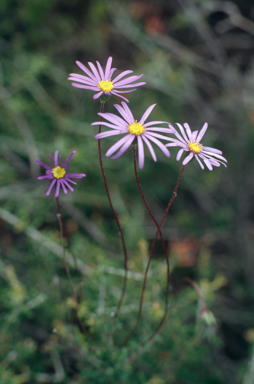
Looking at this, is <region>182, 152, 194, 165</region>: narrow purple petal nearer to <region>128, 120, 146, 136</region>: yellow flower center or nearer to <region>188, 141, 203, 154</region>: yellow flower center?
<region>188, 141, 203, 154</region>: yellow flower center

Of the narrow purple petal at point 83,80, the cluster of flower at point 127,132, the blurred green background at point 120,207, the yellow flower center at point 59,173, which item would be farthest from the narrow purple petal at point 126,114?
the blurred green background at point 120,207

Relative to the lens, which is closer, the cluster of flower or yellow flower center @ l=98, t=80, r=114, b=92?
the cluster of flower

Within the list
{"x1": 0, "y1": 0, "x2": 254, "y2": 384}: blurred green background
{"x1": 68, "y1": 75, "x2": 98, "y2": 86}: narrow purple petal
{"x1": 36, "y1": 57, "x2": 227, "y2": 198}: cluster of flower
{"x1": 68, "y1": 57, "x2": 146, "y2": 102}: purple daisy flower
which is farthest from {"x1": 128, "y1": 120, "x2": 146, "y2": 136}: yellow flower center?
{"x1": 0, "y1": 0, "x2": 254, "y2": 384}: blurred green background

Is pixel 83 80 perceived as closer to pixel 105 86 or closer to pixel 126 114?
pixel 105 86

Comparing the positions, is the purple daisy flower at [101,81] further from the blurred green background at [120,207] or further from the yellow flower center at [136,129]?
the blurred green background at [120,207]

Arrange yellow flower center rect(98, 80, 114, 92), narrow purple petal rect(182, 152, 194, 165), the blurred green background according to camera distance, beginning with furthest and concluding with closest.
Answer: the blurred green background, yellow flower center rect(98, 80, 114, 92), narrow purple petal rect(182, 152, 194, 165)

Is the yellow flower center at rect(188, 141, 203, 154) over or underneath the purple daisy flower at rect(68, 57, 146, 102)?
underneath
